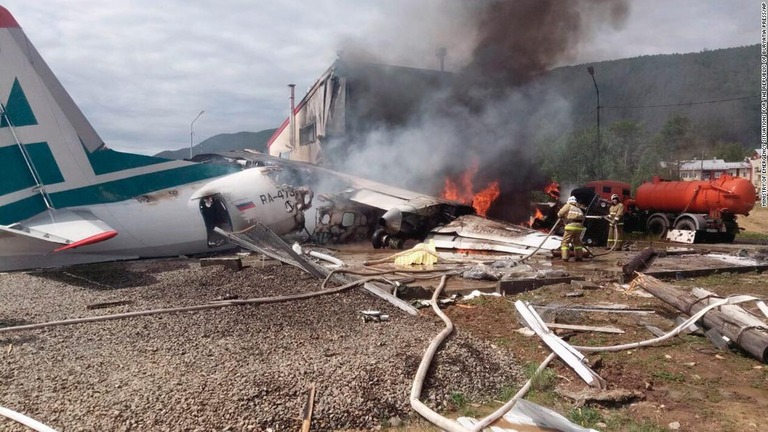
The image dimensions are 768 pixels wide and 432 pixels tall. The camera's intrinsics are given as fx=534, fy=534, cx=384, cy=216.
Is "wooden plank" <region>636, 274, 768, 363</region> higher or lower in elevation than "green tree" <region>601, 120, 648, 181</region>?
lower

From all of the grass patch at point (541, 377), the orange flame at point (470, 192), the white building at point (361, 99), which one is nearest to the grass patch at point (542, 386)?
the grass patch at point (541, 377)

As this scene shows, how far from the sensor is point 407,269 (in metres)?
11.4

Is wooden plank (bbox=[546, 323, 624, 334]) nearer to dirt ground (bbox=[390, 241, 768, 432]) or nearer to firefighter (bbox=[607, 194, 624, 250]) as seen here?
dirt ground (bbox=[390, 241, 768, 432])

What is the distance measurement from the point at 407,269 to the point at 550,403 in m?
6.67

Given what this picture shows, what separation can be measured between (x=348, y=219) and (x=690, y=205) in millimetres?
13255

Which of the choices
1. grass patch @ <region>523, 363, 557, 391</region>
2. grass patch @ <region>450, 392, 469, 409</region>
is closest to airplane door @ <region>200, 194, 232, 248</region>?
grass patch @ <region>523, 363, 557, 391</region>

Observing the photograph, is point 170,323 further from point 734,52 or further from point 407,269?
point 734,52

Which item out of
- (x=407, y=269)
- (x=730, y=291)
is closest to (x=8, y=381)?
(x=407, y=269)

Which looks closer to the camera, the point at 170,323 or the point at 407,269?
the point at 170,323

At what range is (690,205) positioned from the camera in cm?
2039

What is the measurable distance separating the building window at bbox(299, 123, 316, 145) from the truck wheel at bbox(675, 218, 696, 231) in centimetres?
1706

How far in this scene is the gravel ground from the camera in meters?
4.29

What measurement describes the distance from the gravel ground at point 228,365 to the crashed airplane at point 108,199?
8.39 ft

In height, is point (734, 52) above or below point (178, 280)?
above
